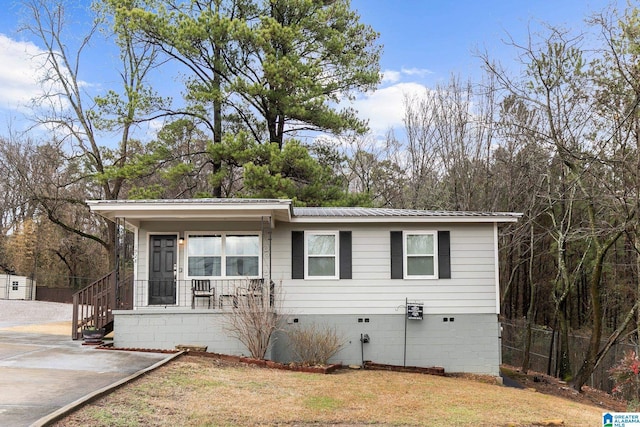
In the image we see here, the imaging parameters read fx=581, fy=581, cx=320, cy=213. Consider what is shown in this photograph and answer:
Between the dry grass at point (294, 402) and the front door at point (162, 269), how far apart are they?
105 inches

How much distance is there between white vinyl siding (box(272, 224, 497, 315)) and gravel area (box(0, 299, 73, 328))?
9.22 meters

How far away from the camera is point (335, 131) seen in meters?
19.8

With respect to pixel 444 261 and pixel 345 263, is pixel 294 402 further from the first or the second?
pixel 444 261

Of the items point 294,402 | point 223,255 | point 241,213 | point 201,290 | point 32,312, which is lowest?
point 294,402

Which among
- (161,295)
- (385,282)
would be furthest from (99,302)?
(385,282)

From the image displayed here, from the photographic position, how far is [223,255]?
1280 centimetres

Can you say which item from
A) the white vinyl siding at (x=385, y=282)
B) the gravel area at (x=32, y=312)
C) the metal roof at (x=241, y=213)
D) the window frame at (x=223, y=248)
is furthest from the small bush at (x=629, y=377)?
the gravel area at (x=32, y=312)

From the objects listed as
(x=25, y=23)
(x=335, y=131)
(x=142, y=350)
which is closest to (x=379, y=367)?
(x=142, y=350)

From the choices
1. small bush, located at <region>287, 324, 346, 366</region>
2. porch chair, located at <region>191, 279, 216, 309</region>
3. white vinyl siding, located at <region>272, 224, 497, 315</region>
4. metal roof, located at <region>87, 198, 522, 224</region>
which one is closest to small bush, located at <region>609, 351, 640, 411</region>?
white vinyl siding, located at <region>272, 224, 497, 315</region>

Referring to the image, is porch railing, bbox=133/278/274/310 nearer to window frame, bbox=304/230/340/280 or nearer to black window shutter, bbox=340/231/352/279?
window frame, bbox=304/230/340/280

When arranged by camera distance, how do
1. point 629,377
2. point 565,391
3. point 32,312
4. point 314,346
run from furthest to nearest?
point 32,312, point 565,391, point 629,377, point 314,346

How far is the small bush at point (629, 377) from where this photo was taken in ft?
31.7

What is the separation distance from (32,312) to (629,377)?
18.6 m

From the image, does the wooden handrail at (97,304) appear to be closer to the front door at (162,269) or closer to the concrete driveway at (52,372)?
the concrete driveway at (52,372)
